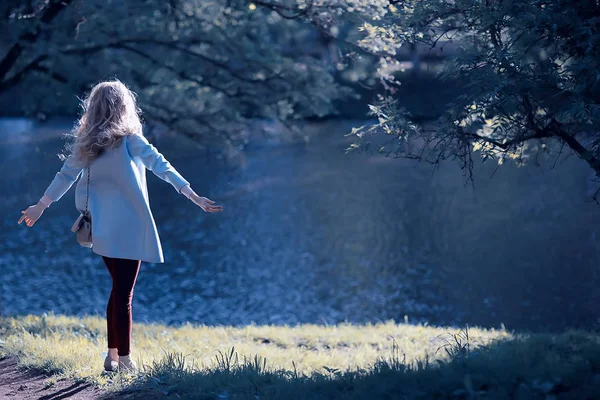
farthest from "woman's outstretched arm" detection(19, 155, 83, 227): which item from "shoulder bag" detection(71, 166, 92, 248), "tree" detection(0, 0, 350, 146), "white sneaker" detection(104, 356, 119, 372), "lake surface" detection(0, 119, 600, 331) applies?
"lake surface" detection(0, 119, 600, 331)

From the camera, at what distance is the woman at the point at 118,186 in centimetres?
461

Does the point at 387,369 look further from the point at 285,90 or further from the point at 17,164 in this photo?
the point at 17,164

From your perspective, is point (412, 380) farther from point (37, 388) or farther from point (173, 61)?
point (173, 61)

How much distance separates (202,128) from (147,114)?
2.98 feet

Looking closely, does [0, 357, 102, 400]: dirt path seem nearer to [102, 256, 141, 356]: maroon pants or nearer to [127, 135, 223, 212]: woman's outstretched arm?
[102, 256, 141, 356]: maroon pants

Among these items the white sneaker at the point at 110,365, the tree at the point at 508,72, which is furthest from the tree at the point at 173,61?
the white sneaker at the point at 110,365

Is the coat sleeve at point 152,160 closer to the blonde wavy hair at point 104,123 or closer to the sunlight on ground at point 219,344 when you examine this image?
the blonde wavy hair at point 104,123

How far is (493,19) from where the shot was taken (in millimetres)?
4992

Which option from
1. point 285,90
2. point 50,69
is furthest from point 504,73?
point 50,69

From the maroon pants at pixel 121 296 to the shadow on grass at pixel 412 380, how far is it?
0.26 m

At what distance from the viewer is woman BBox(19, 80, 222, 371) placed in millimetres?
4609

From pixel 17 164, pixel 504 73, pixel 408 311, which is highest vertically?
pixel 17 164

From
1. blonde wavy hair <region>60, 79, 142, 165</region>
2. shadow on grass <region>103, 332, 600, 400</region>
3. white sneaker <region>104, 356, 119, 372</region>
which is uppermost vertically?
blonde wavy hair <region>60, 79, 142, 165</region>

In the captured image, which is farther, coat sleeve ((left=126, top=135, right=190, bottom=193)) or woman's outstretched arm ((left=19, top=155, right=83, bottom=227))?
woman's outstretched arm ((left=19, top=155, right=83, bottom=227))
